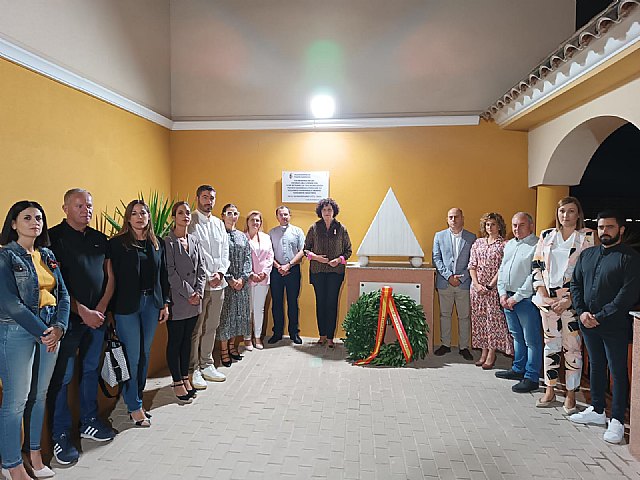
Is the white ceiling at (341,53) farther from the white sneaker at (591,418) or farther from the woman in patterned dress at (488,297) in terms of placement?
the white sneaker at (591,418)

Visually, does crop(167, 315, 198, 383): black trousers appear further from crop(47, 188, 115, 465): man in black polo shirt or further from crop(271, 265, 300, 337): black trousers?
crop(271, 265, 300, 337): black trousers

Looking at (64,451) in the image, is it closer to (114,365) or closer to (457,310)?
(114,365)

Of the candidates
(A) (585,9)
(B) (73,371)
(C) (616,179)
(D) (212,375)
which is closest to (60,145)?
(B) (73,371)

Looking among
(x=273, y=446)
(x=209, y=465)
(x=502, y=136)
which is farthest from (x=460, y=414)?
(x=502, y=136)

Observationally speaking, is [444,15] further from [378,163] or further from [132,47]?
[132,47]

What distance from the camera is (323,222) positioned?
581 cm

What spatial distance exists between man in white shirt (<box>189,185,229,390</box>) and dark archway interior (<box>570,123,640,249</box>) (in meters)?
4.27

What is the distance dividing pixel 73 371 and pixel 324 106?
4.22 metres

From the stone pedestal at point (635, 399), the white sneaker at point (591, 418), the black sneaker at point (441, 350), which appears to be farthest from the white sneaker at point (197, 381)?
the stone pedestal at point (635, 399)

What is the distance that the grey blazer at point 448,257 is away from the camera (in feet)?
18.0

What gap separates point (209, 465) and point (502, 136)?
15.8ft

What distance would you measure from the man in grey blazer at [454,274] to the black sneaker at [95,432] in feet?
11.6

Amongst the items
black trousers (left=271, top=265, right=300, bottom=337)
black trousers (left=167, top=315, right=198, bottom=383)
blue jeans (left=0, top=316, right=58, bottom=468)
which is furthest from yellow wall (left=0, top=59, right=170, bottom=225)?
black trousers (left=271, top=265, right=300, bottom=337)

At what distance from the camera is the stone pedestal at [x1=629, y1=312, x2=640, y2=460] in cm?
319
